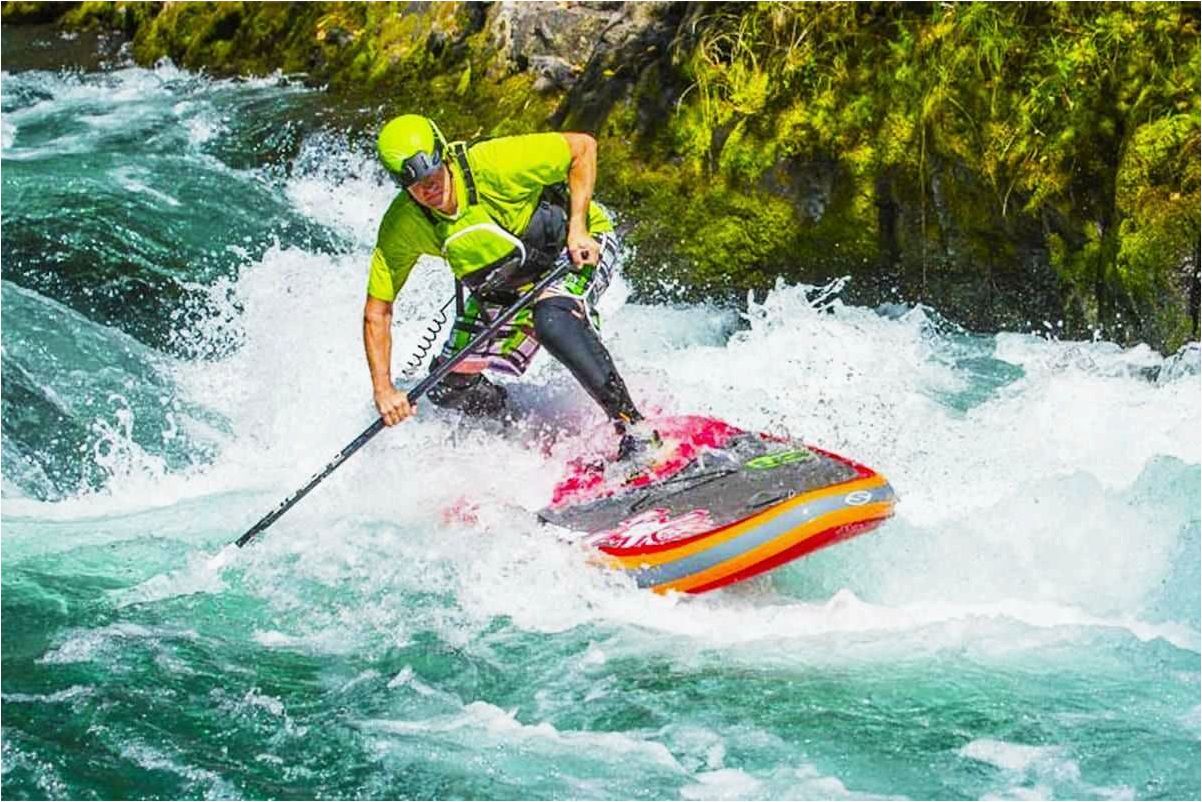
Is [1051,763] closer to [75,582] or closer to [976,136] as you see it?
[75,582]

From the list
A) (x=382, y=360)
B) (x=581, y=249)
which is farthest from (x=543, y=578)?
(x=581, y=249)

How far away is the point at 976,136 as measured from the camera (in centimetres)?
838

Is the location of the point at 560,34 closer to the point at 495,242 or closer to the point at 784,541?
the point at 495,242

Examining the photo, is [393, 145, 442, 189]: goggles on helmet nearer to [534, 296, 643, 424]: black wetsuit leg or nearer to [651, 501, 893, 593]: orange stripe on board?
[534, 296, 643, 424]: black wetsuit leg

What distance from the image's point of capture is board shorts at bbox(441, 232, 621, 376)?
6.27m

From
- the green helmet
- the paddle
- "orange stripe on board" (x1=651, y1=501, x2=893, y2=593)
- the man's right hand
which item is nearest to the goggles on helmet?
the green helmet

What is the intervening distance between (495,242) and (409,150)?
2.00 feet

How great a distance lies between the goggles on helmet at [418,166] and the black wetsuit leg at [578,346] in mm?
749

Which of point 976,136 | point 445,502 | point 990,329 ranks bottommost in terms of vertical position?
point 445,502

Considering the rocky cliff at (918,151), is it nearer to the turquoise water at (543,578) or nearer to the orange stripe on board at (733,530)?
the turquoise water at (543,578)

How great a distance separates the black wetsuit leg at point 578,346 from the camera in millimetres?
6113

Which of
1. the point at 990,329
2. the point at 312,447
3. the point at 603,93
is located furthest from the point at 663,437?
the point at 603,93

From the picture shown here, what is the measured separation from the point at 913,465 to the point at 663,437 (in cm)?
109

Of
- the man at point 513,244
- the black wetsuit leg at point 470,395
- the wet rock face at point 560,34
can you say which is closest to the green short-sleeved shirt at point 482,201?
the man at point 513,244
